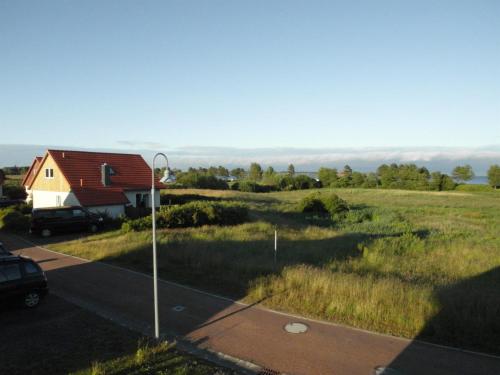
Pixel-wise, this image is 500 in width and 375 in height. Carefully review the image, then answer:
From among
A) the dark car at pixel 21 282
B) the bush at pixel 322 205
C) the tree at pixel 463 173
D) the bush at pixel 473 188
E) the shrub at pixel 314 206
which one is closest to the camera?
the dark car at pixel 21 282

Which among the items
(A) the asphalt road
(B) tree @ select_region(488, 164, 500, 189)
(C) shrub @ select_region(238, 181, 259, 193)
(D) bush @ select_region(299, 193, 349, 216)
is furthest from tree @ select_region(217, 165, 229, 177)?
(A) the asphalt road

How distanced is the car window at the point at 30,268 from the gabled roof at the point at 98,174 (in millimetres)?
17869

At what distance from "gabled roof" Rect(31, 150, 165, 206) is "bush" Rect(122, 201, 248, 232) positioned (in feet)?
16.5

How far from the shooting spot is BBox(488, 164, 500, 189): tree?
101500mm

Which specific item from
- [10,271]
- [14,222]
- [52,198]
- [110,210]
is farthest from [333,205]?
Answer: [10,271]

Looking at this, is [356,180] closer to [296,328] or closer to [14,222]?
[14,222]

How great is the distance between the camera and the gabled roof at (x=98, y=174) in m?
28.0

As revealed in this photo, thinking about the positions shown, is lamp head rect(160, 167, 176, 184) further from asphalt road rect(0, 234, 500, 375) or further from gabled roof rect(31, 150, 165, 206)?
gabled roof rect(31, 150, 165, 206)

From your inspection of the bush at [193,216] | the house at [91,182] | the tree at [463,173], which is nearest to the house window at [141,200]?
the house at [91,182]

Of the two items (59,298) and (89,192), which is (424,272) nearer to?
(59,298)

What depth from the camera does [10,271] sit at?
31.0 feet

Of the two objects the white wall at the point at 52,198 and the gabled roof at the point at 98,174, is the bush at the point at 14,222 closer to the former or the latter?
the white wall at the point at 52,198

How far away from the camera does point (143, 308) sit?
978cm

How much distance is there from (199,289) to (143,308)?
6.75 ft
